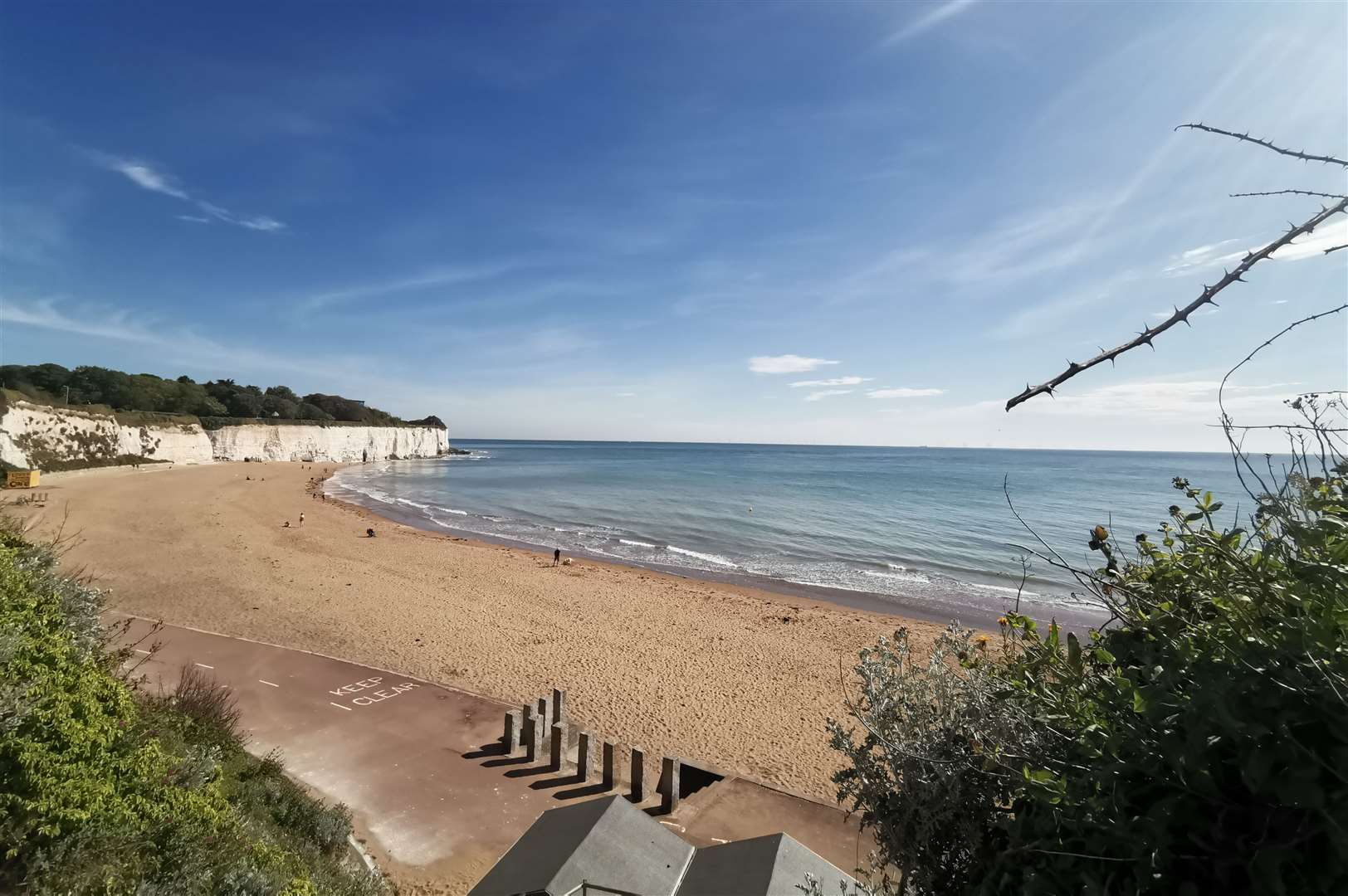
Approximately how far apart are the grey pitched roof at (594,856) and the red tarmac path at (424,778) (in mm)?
2247

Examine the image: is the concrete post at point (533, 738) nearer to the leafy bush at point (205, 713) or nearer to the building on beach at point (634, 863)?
the leafy bush at point (205, 713)

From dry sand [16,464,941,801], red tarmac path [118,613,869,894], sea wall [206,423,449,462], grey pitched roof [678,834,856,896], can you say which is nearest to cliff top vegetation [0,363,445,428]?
sea wall [206,423,449,462]

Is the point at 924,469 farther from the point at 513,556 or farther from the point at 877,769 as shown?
the point at 877,769

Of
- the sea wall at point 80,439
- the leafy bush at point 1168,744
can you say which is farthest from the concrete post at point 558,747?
the sea wall at point 80,439

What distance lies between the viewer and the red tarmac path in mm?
6617

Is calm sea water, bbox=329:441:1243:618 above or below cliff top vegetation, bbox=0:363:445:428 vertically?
below

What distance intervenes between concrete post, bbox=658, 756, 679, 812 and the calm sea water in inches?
201

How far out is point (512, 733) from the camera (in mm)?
8711

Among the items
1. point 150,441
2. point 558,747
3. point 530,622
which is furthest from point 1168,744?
point 150,441

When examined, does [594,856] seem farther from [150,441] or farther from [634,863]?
[150,441]

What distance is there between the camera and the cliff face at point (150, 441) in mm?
40688

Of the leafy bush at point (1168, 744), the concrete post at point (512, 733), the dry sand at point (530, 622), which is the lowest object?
the dry sand at point (530, 622)

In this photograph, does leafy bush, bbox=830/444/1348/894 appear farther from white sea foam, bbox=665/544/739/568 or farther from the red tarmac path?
white sea foam, bbox=665/544/739/568

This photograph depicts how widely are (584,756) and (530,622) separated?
8.96m
